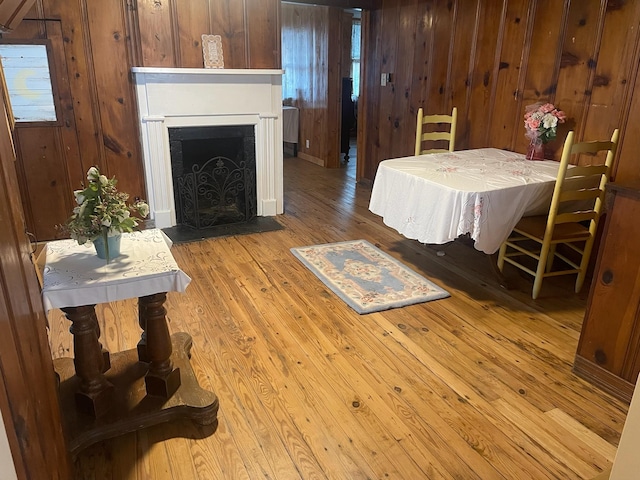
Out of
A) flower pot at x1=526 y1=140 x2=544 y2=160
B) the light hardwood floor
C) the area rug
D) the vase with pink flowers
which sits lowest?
the light hardwood floor

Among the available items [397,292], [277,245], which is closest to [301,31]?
[277,245]

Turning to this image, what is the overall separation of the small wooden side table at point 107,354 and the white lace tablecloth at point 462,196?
5.30 feet

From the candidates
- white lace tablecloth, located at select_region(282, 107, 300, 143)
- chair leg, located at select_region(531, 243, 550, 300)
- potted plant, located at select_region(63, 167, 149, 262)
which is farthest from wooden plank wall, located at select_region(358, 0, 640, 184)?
potted plant, located at select_region(63, 167, 149, 262)

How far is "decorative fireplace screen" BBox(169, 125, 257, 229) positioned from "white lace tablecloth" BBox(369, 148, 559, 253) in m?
1.50

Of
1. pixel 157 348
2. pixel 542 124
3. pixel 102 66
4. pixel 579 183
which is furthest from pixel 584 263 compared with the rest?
pixel 102 66

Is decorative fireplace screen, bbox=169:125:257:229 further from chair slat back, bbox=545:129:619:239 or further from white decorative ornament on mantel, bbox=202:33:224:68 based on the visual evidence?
chair slat back, bbox=545:129:619:239

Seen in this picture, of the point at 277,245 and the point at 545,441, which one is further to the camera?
the point at 277,245

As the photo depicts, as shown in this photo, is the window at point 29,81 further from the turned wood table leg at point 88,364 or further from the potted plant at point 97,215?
the turned wood table leg at point 88,364

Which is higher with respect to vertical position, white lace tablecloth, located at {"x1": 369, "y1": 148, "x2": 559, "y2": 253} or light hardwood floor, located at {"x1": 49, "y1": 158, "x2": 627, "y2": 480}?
white lace tablecloth, located at {"x1": 369, "y1": 148, "x2": 559, "y2": 253}

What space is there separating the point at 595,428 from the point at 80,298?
6.83 ft

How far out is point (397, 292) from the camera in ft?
10.3

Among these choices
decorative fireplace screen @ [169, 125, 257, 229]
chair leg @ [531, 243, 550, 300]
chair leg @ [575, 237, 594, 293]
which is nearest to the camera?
chair leg @ [531, 243, 550, 300]

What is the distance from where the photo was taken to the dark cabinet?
2.02 metres

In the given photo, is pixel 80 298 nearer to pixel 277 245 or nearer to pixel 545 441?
pixel 545 441
